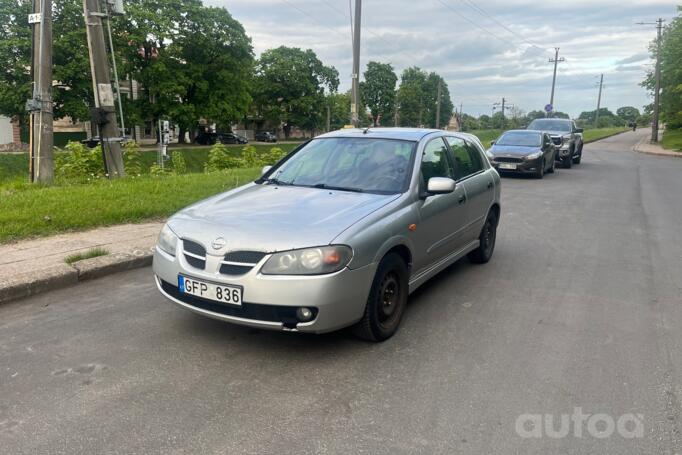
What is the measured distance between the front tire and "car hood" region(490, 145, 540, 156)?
44.7 ft

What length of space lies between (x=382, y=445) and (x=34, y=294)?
12.5ft

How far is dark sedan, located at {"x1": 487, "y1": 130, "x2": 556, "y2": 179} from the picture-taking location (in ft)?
54.5

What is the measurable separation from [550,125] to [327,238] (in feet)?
71.2

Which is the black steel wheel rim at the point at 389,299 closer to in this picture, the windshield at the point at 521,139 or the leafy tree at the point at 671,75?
the windshield at the point at 521,139

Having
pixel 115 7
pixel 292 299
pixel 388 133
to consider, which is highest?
pixel 115 7

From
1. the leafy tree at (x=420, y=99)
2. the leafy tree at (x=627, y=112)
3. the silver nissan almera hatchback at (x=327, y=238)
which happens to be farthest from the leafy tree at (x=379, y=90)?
the silver nissan almera hatchback at (x=327, y=238)

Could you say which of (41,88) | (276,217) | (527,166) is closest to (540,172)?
(527,166)

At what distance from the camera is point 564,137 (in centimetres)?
2094

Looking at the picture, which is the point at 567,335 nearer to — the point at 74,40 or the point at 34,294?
the point at 34,294

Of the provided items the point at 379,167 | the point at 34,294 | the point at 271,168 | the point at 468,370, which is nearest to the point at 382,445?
the point at 468,370

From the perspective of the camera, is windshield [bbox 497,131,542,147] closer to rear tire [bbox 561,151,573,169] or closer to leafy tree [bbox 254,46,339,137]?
rear tire [bbox 561,151,573,169]

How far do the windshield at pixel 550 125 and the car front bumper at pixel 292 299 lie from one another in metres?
20.4

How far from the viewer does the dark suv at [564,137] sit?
2072cm

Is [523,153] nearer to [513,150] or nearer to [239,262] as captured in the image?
[513,150]
